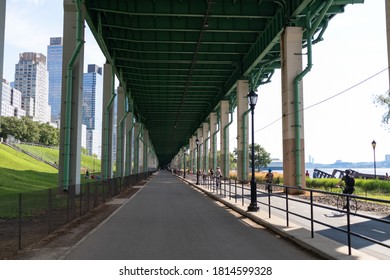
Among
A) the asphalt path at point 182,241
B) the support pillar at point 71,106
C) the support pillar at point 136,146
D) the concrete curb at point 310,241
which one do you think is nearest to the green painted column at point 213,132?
the support pillar at point 136,146

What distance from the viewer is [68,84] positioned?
20.3m

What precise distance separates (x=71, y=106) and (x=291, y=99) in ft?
46.2

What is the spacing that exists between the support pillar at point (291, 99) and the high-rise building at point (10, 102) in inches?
5866

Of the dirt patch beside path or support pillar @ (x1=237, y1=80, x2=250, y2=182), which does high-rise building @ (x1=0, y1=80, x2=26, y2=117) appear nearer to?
support pillar @ (x1=237, y1=80, x2=250, y2=182)

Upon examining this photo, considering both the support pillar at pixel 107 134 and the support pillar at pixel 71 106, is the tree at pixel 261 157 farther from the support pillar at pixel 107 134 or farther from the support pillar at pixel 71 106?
the support pillar at pixel 71 106

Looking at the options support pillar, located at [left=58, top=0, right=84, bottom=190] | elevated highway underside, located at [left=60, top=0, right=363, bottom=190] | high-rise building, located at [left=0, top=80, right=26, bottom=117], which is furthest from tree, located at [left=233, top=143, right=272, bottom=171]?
support pillar, located at [left=58, top=0, right=84, bottom=190]

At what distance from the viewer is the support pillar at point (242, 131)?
39.4m

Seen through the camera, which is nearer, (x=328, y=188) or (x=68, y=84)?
(x=68, y=84)

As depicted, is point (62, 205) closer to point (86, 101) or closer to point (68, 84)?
point (68, 84)

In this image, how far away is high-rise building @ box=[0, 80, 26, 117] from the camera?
155 meters

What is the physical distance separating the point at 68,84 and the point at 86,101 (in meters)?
182

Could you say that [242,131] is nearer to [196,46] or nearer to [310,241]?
[196,46]

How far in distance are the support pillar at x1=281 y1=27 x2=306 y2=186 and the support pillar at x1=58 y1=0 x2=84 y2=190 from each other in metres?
13.3
